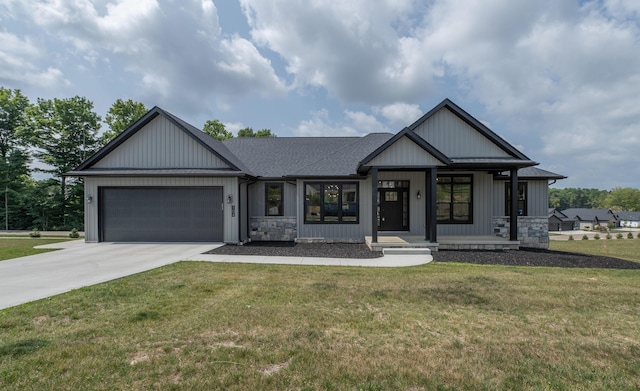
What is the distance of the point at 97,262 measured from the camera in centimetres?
890

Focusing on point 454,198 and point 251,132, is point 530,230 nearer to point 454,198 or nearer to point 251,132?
point 454,198

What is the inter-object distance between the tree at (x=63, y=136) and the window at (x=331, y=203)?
77.1 ft

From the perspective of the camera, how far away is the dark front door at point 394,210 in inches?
530

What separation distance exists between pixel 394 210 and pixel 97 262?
449 inches

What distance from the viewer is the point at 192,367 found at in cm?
310

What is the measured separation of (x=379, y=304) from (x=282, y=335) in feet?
6.61

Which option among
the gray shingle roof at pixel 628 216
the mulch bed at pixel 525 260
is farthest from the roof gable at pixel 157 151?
the gray shingle roof at pixel 628 216

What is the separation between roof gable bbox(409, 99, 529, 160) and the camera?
41.1 ft

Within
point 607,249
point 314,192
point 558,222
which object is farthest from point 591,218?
point 314,192

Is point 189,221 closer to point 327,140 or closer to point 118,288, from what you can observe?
point 118,288

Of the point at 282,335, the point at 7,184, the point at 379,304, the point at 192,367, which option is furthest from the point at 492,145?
the point at 7,184

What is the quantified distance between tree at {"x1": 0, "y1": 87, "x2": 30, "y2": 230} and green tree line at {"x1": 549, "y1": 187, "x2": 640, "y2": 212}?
13452cm

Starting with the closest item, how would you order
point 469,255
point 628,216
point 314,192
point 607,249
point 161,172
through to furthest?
point 469,255
point 161,172
point 314,192
point 607,249
point 628,216

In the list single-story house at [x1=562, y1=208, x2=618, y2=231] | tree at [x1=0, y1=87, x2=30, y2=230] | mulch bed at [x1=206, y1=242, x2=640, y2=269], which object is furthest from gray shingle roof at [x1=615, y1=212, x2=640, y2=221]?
tree at [x1=0, y1=87, x2=30, y2=230]
